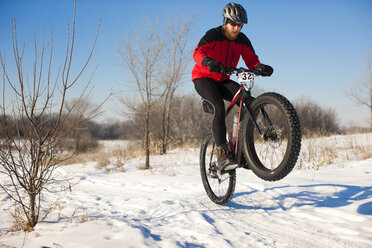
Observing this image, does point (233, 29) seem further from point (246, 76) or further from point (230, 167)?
point (230, 167)

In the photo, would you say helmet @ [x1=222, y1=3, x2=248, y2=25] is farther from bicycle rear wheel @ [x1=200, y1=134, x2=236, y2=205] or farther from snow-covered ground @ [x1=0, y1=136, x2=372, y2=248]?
snow-covered ground @ [x1=0, y1=136, x2=372, y2=248]

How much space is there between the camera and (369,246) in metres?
2.27

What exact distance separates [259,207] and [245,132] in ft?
3.91

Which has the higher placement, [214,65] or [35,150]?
[214,65]

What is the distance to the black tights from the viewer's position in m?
3.29

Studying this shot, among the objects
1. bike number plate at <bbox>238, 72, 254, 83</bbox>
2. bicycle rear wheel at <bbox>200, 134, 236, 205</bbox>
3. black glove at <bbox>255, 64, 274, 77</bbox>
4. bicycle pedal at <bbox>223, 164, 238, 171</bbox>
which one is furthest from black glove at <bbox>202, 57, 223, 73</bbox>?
bicycle rear wheel at <bbox>200, 134, 236, 205</bbox>

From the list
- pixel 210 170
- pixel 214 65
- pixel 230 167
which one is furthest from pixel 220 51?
pixel 210 170

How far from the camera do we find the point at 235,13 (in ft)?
10.0

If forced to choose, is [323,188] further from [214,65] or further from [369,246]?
[214,65]

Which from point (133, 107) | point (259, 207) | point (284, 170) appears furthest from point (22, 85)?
point (133, 107)

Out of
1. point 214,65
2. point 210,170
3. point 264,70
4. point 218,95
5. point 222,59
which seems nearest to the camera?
point 214,65

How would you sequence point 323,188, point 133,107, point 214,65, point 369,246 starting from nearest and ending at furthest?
point 369,246
point 214,65
point 323,188
point 133,107

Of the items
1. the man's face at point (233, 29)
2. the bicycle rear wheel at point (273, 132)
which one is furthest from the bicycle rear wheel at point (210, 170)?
the man's face at point (233, 29)

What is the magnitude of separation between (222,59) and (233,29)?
0.40m
